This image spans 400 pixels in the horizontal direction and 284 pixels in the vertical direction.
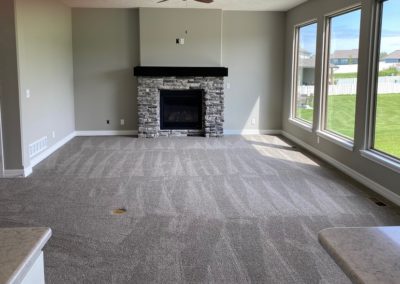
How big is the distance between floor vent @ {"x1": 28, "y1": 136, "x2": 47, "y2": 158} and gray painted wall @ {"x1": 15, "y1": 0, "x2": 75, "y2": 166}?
84 millimetres

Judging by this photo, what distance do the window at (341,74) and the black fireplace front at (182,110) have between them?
10.2 ft

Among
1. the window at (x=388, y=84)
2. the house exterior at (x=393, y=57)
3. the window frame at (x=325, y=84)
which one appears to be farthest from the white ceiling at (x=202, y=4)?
the house exterior at (x=393, y=57)

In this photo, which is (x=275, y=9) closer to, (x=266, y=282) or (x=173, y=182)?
(x=173, y=182)

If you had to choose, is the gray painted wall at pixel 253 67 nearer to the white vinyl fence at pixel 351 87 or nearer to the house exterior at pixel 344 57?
the white vinyl fence at pixel 351 87

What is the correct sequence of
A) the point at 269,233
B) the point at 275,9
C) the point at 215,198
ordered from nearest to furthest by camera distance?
the point at 269,233, the point at 215,198, the point at 275,9

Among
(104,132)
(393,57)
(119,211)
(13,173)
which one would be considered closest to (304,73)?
(393,57)

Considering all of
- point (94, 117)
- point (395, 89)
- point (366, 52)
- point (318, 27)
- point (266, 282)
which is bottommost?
point (266, 282)

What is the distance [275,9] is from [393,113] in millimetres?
4836

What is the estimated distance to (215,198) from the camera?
17.1 feet

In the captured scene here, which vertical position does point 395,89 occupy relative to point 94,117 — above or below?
above

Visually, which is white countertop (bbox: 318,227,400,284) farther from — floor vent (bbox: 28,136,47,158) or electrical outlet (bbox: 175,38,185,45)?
electrical outlet (bbox: 175,38,185,45)

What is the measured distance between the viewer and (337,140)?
22.2 feet

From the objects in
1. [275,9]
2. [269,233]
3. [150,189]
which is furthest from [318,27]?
[269,233]

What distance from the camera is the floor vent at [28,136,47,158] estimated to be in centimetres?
674
